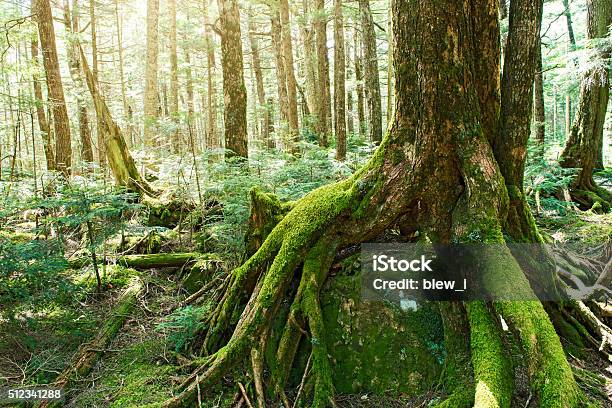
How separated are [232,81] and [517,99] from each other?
628cm

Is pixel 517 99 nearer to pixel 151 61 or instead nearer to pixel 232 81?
pixel 232 81

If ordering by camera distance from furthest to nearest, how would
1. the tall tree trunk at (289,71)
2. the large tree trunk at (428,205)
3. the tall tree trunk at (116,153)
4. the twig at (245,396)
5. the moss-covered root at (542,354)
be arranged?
the tall tree trunk at (289,71) < the tall tree trunk at (116,153) < the twig at (245,396) < the large tree trunk at (428,205) < the moss-covered root at (542,354)

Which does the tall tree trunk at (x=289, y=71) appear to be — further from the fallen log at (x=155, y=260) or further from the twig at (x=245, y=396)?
the twig at (x=245, y=396)

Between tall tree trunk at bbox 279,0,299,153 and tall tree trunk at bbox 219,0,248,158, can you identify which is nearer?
tall tree trunk at bbox 219,0,248,158

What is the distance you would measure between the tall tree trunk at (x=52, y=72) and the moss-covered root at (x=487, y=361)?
8962mm

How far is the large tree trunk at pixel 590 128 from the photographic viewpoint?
31.3 feet

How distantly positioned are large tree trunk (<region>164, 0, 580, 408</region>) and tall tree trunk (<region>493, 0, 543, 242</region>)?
0.05 meters

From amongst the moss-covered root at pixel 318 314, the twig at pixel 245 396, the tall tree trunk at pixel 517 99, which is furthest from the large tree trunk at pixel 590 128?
the twig at pixel 245 396

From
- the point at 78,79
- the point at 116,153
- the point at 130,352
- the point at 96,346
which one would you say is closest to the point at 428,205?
the point at 130,352

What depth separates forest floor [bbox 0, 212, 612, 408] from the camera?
3.86 meters

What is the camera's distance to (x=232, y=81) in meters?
9.00

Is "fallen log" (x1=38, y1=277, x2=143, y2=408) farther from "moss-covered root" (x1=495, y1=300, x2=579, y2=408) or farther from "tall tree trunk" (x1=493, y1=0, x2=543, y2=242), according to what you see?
"tall tree trunk" (x1=493, y1=0, x2=543, y2=242)

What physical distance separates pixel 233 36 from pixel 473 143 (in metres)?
6.74

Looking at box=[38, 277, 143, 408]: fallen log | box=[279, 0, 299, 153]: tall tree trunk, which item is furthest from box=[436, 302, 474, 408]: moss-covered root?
box=[279, 0, 299, 153]: tall tree trunk
